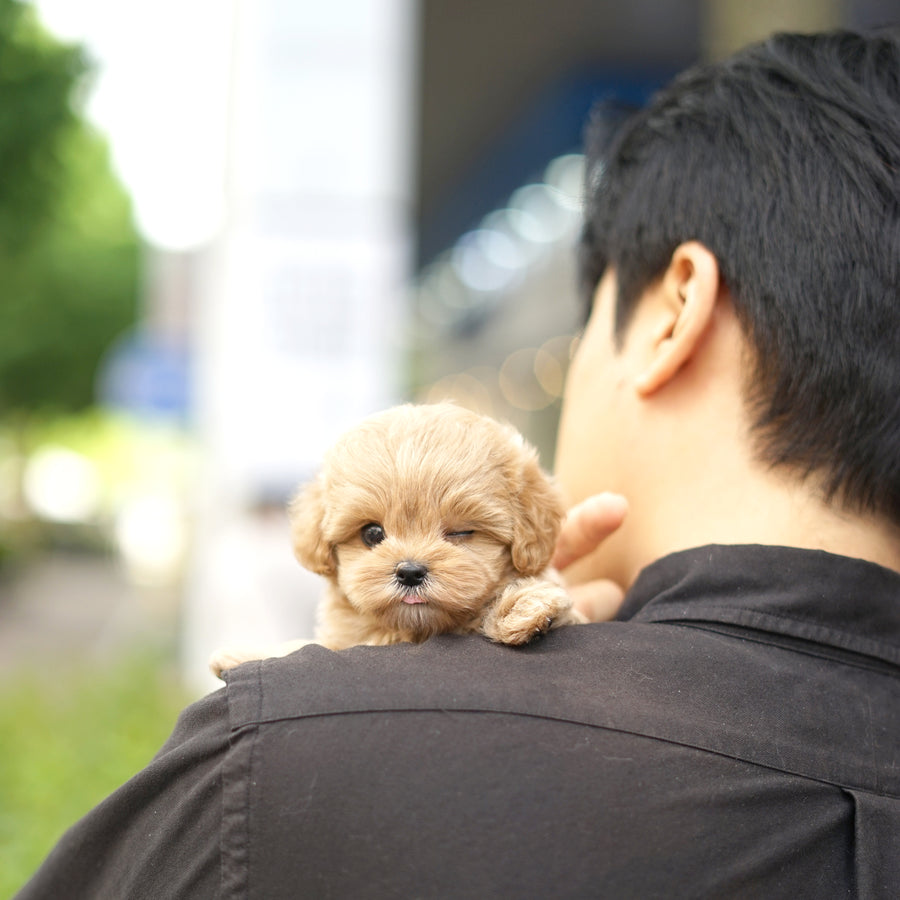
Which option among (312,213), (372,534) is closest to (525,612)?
(372,534)

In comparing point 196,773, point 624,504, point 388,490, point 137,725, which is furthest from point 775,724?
point 137,725

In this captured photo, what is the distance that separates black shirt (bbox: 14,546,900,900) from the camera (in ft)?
4.33

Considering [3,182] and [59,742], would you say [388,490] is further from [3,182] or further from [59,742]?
[59,742]

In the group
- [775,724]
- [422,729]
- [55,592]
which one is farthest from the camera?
[55,592]

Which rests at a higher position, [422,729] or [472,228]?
[472,228]

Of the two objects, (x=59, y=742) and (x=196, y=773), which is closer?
(x=196, y=773)

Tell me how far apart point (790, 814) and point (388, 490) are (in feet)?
2.79

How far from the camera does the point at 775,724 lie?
4.84ft

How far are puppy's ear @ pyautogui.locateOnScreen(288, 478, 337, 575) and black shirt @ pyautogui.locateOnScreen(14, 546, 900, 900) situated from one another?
1.39ft

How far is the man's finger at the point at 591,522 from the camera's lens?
1.95m

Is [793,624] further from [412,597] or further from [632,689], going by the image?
[412,597]

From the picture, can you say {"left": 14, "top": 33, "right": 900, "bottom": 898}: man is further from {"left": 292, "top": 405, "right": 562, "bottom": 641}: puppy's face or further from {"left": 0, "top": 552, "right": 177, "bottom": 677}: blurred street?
{"left": 0, "top": 552, "right": 177, "bottom": 677}: blurred street

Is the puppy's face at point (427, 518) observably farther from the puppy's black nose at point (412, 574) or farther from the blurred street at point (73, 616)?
the blurred street at point (73, 616)

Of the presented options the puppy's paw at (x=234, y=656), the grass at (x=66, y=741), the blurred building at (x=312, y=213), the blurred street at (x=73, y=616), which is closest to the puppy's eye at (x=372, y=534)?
the puppy's paw at (x=234, y=656)
